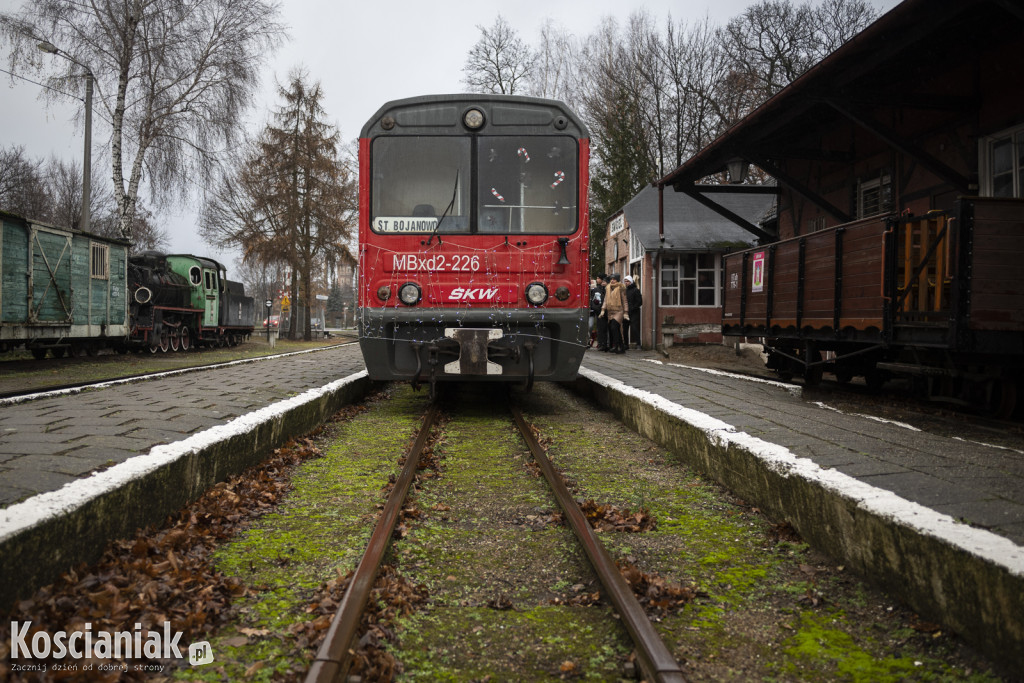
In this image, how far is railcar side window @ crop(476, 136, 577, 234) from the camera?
7195 millimetres

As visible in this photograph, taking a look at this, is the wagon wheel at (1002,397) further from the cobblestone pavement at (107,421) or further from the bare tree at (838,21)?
the bare tree at (838,21)

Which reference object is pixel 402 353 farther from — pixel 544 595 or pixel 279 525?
pixel 544 595

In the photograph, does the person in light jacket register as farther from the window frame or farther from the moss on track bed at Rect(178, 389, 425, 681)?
the moss on track bed at Rect(178, 389, 425, 681)

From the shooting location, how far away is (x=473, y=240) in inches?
281

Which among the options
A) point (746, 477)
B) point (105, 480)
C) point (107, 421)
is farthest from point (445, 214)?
point (105, 480)

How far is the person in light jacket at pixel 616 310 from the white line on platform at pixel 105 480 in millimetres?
12224

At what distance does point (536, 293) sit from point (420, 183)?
5.45 ft

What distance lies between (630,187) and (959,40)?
81.9 ft

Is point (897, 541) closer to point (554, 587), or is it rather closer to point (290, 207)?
point (554, 587)

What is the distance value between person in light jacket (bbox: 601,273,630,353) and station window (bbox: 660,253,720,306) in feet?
16.0

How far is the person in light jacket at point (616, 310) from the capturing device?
652 inches

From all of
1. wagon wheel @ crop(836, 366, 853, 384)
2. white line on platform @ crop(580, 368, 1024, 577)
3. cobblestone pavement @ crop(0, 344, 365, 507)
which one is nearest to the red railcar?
cobblestone pavement @ crop(0, 344, 365, 507)

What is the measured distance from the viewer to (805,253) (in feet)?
28.3

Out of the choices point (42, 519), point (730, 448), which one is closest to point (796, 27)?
point (730, 448)
